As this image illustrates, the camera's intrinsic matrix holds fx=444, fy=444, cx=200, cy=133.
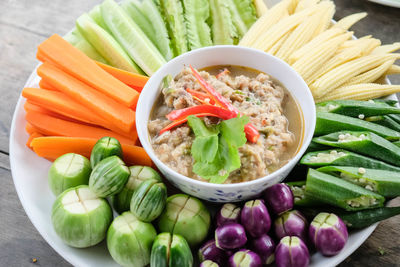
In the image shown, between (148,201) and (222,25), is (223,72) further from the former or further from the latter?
(148,201)

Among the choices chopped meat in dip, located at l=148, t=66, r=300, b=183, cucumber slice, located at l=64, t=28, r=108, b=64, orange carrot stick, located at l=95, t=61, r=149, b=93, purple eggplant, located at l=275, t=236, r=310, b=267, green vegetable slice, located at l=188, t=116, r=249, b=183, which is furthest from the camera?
cucumber slice, located at l=64, t=28, r=108, b=64

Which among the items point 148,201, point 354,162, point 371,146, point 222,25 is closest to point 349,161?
point 354,162

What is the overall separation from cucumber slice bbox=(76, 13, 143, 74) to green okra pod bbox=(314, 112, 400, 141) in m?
1.44

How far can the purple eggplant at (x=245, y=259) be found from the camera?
236cm

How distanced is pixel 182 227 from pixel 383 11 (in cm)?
296

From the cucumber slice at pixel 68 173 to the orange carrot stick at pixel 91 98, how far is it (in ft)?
1.15

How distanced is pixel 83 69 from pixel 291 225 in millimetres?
1732

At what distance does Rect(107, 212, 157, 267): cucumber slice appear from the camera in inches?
95.0

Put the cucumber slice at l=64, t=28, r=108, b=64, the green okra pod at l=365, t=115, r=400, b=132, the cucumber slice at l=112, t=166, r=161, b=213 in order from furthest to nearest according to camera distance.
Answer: the cucumber slice at l=64, t=28, r=108, b=64 < the green okra pod at l=365, t=115, r=400, b=132 < the cucumber slice at l=112, t=166, r=161, b=213

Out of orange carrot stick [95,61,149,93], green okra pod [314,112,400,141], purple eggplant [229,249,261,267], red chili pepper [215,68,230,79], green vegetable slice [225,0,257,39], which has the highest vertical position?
green vegetable slice [225,0,257,39]

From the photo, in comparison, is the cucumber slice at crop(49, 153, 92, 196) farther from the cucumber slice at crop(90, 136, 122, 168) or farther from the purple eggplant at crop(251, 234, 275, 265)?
the purple eggplant at crop(251, 234, 275, 265)

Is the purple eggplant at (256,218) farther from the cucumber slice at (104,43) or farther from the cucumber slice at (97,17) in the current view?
the cucumber slice at (97,17)

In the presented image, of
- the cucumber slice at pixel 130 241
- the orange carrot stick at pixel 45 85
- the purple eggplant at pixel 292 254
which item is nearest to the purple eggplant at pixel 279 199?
the purple eggplant at pixel 292 254

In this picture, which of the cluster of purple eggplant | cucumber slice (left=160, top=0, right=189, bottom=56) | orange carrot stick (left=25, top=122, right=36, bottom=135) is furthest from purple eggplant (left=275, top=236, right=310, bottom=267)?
orange carrot stick (left=25, top=122, right=36, bottom=135)
